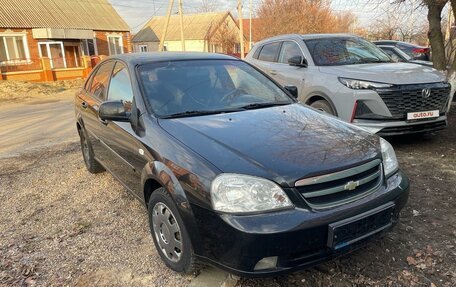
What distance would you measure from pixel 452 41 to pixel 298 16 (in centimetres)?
2758

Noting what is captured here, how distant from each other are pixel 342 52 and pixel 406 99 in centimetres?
167

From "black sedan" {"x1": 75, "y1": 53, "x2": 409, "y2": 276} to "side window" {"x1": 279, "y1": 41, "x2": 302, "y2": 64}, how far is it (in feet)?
10.4

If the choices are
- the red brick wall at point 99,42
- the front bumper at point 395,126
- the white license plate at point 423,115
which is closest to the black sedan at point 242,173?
the front bumper at point 395,126

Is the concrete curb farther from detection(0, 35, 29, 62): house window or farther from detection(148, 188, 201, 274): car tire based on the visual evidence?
detection(0, 35, 29, 62): house window

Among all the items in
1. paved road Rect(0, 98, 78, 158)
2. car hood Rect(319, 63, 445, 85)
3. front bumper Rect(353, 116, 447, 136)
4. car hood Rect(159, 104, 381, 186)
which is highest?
car hood Rect(319, 63, 445, 85)

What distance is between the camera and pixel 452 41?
10656 mm

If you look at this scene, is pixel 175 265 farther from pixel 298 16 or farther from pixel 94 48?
pixel 298 16

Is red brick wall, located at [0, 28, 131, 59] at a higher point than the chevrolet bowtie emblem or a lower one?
higher

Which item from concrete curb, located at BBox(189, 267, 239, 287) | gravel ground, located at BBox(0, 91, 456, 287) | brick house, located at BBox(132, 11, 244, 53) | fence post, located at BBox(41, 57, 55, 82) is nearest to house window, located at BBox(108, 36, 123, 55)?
fence post, located at BBox(41, 57, 55, 82)

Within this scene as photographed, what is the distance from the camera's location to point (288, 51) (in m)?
7.01

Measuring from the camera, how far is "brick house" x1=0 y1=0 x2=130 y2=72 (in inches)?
982

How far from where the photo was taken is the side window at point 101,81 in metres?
4.45

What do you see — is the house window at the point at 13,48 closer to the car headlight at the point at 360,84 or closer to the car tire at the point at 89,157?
the car tire at the point at 89,157

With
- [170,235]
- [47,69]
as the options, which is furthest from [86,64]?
[170,235]
